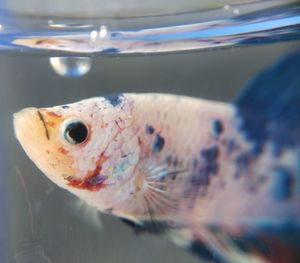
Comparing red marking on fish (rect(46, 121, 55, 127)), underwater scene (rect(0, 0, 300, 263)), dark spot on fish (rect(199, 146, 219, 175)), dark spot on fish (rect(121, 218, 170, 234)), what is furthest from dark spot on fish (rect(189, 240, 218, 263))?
red marking on fish (rect(46, 121, 55, 127))

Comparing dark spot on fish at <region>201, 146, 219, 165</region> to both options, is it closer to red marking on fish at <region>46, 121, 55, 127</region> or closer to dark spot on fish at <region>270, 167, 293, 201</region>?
dark spot on fish at <region>270, 167, 293, 201</region>

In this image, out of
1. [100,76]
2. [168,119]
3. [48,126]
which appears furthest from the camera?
[100,76]

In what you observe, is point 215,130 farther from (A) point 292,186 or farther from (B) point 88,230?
(B) point 88,230

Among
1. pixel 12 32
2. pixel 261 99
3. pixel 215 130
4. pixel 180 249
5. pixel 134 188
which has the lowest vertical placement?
pixel 180 249

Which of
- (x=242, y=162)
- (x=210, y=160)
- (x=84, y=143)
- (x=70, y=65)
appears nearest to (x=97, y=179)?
(x=84, y=143)

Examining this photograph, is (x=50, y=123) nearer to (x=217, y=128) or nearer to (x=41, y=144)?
(x=41, y=144)

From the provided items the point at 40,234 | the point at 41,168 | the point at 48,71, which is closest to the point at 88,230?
the point at 40,234

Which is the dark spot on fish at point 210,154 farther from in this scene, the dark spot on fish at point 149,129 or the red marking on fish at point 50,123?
the red marking on fish at point 50,123

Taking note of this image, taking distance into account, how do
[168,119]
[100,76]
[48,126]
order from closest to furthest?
[48,126]
[168,119]
[100,76]
